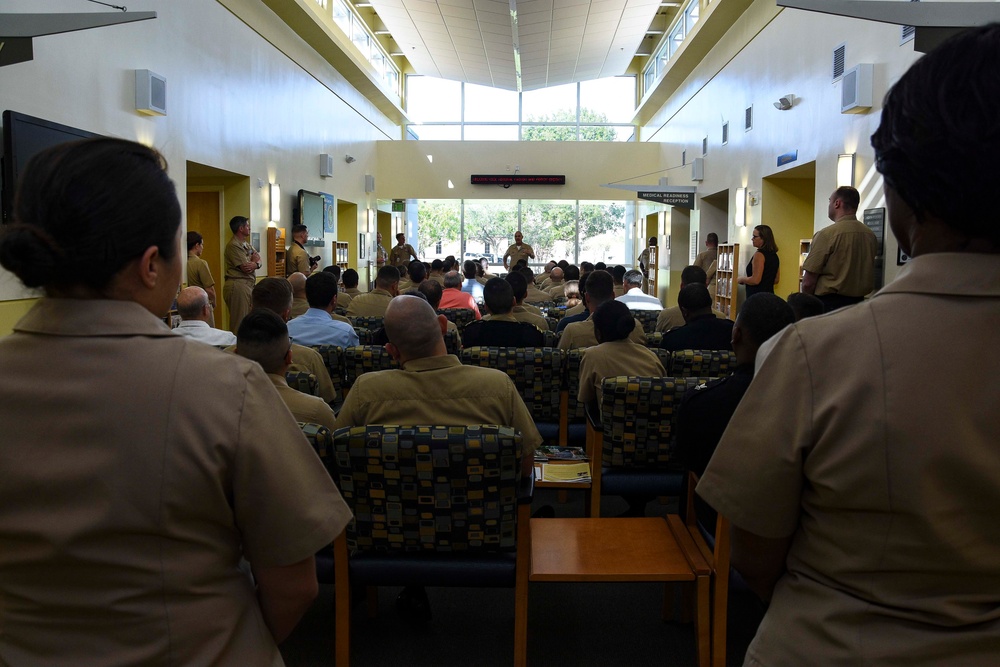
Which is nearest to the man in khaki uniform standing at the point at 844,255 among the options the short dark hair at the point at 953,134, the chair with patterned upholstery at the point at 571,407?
the chair with patterned upholstery at the point at 571,407

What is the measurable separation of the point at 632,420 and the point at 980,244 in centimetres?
235

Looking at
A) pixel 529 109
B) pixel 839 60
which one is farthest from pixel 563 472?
pixel 529 109

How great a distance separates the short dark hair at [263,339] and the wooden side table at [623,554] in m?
1.08

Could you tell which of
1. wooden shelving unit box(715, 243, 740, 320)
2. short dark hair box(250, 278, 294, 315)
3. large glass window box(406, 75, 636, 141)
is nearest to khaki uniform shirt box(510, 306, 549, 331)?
short dark hair box(250, 278, 294, 315)

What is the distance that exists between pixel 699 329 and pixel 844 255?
5.98 ft

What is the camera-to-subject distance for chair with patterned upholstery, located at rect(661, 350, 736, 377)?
406 centimetres

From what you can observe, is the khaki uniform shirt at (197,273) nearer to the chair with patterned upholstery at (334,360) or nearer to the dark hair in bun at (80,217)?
the chair with patterned upholstery at (334,360)

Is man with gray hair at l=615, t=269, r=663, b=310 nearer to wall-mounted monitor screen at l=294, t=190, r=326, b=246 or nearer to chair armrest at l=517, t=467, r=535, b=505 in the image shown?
wall-mounted monitor screen at l=294, t=190, r=326, b=246

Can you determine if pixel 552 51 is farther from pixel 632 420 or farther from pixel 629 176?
pixel 632 420

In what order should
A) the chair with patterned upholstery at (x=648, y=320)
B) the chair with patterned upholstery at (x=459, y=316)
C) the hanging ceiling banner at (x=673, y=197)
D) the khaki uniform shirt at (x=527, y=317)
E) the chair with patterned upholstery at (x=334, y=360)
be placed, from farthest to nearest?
the hanging ceiling banner at (x=673, y=197), the chair with patterned upholstery at (x=648, y=320), the chair with patterned upholstery at (x=459, y=316), the khaki uniform shirt at (x=527, y=317), the chair with patterned upholstery at (x=334, y=360)

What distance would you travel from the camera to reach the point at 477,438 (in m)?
2.30

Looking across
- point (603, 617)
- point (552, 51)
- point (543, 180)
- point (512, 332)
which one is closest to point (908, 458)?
point (603, 617)

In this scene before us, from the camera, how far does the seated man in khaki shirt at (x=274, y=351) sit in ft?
9.43

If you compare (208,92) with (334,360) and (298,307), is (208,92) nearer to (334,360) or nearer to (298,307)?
(298,307)
